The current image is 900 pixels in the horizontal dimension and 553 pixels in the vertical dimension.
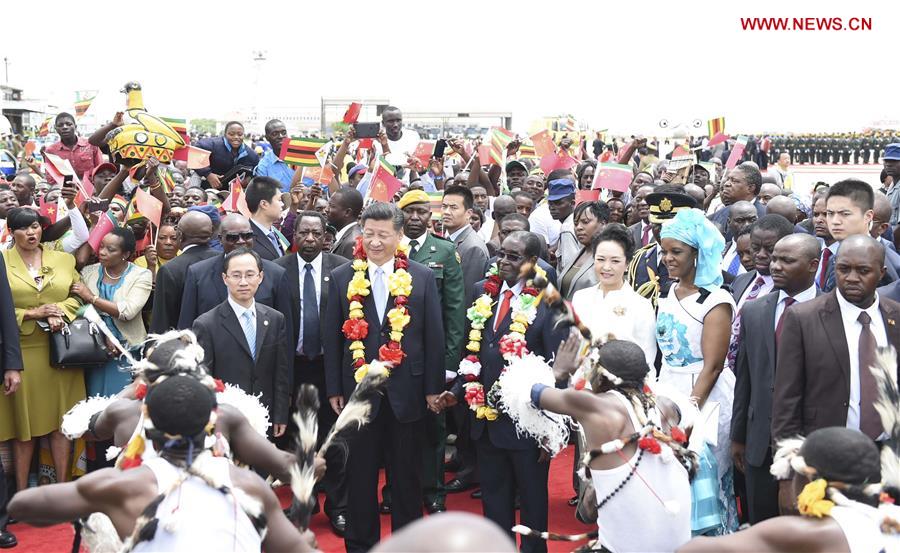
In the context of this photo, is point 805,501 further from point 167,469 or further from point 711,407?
point 711,407

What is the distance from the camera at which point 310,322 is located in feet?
24.8

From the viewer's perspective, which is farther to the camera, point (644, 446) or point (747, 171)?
point (747, 171)

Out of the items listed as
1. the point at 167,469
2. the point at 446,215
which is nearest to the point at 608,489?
the point at 167,469

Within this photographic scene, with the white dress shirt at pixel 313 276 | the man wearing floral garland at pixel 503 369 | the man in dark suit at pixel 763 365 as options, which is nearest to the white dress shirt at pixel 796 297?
the man in dark suit at pixel 763 365

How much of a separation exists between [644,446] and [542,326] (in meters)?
2.10

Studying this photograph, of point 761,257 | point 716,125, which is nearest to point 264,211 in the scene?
point 761,257

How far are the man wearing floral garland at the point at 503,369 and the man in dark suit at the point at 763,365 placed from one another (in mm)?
1176

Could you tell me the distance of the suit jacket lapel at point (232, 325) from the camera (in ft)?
21.5

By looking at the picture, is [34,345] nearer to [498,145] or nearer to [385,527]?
[385,527]

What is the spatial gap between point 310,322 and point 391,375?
108cm

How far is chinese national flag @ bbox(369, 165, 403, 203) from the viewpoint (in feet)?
32.6

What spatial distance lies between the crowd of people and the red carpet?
19cm

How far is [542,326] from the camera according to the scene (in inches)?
259

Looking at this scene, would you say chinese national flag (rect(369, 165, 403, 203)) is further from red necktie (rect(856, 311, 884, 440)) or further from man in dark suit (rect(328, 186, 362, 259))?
red necktie (rect(856, 311, 884, 440))
